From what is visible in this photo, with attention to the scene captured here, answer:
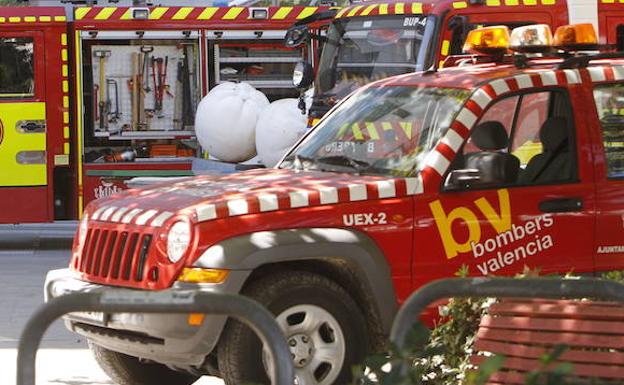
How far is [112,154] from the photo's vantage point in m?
15.1

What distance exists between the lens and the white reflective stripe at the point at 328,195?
6680 mm

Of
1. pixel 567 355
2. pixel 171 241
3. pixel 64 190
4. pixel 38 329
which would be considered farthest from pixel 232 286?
pixel 64 190

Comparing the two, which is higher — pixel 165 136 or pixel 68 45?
pixel 68 45

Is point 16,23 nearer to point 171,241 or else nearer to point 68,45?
point 68,45

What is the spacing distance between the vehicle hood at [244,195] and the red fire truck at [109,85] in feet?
25.0

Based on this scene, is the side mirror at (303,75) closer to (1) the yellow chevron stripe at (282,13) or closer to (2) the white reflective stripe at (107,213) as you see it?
(1) the yellow chevron stripe at (282,13)

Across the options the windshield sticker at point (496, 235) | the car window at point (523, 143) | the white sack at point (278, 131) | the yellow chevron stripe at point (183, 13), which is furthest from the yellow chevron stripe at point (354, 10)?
the windshield sticker at point (496, 235)

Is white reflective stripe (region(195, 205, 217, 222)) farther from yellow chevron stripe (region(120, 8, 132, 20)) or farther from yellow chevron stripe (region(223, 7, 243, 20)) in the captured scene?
yellow chevron stripe (region(223, 7, 243, 20))

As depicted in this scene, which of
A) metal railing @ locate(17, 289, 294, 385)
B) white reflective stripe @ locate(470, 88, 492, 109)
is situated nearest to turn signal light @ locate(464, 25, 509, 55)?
white reflective stripe @ locate(470, 88, 492, 109)

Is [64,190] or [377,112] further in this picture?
[64,190]

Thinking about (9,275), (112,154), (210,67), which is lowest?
(9,275)

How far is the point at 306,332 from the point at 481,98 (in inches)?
61.9

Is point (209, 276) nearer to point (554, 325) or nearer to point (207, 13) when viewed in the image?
point (554, 325)

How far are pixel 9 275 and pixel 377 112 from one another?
21.3 feet
